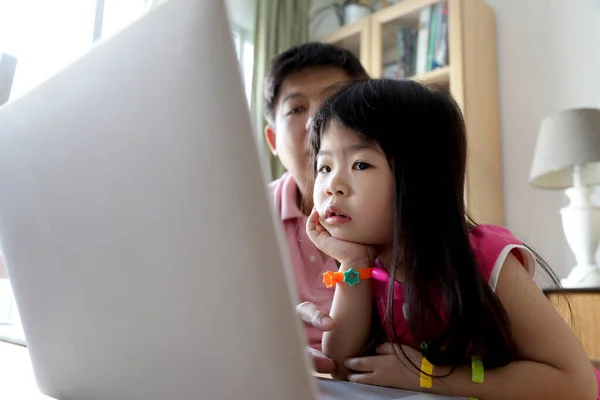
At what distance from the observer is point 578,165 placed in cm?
168

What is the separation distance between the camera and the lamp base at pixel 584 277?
1603mm

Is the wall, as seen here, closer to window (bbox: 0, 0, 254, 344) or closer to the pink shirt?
the pink shirt

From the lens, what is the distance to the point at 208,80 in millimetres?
329

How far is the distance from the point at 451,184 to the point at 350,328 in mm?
261

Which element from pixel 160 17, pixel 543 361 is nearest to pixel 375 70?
pixel 543 361

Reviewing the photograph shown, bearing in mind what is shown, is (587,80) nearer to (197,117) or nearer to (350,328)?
(350,328)

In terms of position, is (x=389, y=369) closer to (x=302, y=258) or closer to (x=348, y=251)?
(x=348, y=251)

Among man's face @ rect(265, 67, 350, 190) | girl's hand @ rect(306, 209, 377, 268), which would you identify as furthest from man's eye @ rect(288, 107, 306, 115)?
girl's hand @ rect(306, 209, 377, 268)

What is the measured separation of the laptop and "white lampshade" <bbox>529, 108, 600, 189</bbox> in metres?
1.61

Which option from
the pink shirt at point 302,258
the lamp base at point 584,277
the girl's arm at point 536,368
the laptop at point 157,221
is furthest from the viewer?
the lamp base at point 584,277

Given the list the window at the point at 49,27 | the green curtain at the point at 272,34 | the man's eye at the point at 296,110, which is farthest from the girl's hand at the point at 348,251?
the green curtain at the point at 272,34

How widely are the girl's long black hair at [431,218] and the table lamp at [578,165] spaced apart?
980 millimetres

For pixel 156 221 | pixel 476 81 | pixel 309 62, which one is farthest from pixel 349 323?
pixel 476 81

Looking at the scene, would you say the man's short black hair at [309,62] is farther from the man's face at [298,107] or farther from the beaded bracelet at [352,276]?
the beaded bracelet at [352,276]
